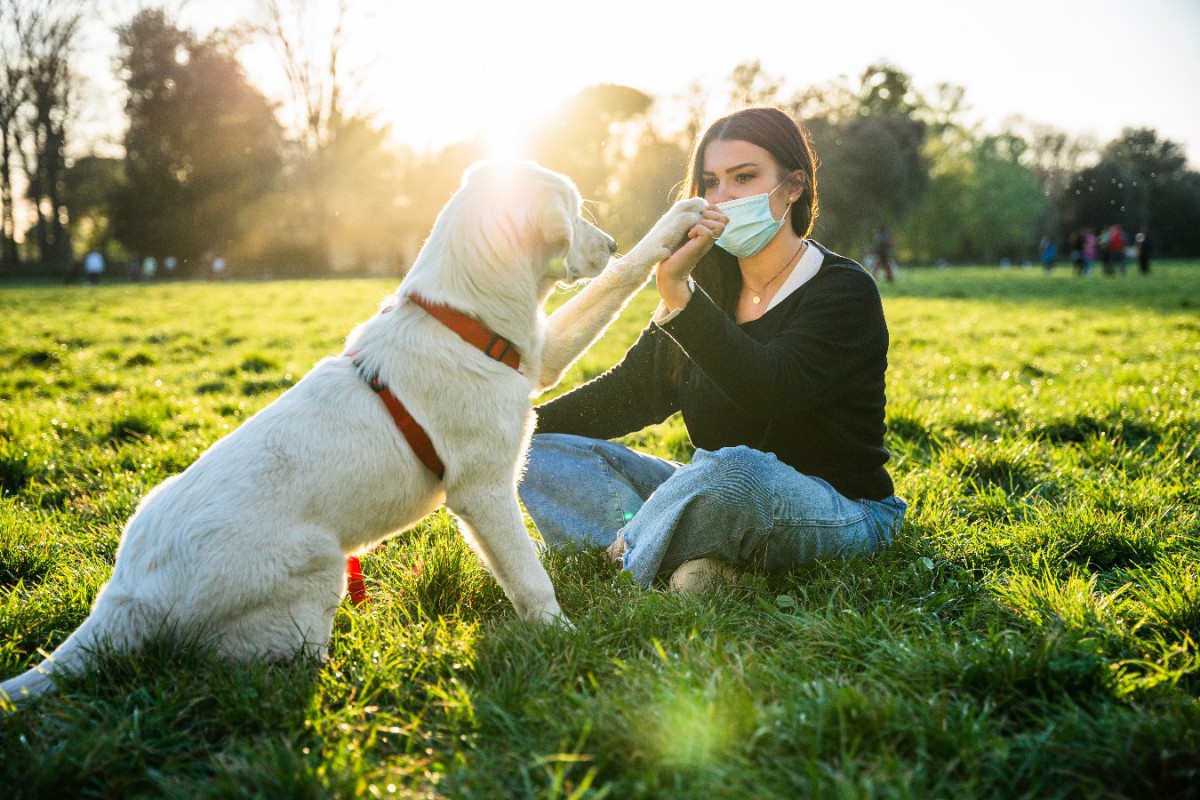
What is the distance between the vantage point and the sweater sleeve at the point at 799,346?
9.79ft

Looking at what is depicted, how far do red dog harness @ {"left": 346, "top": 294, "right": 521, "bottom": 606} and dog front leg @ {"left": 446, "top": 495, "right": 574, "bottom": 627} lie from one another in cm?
21

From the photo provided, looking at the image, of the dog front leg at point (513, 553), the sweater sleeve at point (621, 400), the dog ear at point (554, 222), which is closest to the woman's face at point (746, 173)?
the sweater sleeve at point (621, 400)

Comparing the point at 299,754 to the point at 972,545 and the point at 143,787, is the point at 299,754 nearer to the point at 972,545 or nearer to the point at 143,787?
the point at 143,787

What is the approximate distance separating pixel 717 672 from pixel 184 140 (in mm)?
51298

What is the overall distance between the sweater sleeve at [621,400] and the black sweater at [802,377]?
0.23 feet

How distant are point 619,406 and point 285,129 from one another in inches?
1919

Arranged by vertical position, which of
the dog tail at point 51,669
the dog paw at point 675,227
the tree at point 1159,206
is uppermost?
the tree at point 1159,206

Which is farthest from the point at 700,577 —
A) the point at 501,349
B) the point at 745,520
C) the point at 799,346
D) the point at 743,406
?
the point at 501,349

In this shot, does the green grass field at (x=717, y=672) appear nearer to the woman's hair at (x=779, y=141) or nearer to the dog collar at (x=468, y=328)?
the dog collar at (x=468, y=328)

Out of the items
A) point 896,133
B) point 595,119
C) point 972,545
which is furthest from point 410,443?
point 896,133

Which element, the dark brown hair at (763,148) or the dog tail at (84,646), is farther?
the dark brown hair at (763,148)

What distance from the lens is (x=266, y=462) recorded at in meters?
2.59

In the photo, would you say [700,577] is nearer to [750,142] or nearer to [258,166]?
[750,142]

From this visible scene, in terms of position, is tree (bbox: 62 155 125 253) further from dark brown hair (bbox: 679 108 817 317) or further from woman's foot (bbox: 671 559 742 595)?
woman's foot (bbox: 671 559 742 595)
